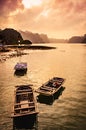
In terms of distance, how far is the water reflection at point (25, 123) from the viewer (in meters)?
28.9

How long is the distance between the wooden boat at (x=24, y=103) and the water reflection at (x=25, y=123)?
108cm

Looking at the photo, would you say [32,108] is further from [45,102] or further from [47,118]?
[45,102]

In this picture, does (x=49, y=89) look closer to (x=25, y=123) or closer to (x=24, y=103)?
(x=24, y=103)

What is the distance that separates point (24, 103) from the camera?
32.4m

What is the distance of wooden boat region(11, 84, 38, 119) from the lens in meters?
28.4

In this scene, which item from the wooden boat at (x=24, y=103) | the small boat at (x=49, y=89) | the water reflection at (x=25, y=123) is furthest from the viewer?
the small boat at (x=49, y=89)

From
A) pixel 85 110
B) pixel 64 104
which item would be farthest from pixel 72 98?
pixel 85 110

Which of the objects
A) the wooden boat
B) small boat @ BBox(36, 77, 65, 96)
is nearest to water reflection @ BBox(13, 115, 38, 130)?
the wooden boat

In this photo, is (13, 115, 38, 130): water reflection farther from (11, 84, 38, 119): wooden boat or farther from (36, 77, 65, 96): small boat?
(36, 77, 65, 96): small boat

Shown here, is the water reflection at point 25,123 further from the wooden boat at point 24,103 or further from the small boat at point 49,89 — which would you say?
the small boat at point 49,89

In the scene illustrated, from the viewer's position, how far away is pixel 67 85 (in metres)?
54.4

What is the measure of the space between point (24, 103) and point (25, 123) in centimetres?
380

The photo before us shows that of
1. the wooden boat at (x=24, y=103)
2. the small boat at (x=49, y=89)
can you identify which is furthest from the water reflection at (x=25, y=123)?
the small boat at (x=49, y=89)

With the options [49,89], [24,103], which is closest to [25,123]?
[24,103]
